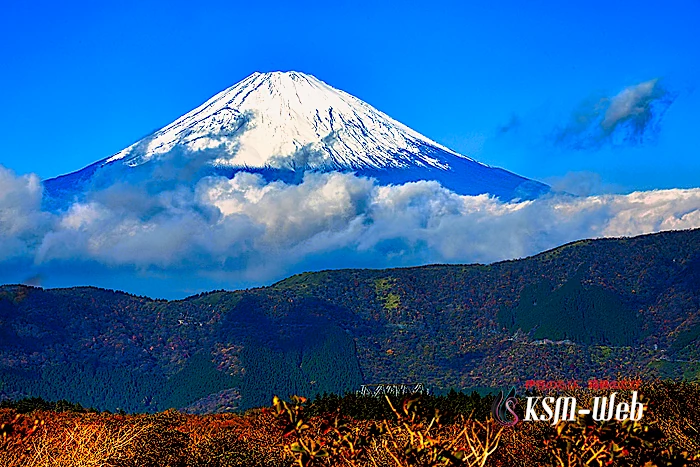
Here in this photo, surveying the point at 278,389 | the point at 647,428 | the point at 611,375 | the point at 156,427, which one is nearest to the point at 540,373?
the point at 611,375

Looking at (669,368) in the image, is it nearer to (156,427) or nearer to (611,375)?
(611,375)

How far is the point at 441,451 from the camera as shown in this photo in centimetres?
828

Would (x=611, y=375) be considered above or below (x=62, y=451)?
above

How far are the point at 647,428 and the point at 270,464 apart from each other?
36.0 ft

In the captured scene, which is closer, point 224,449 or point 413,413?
point 413,413

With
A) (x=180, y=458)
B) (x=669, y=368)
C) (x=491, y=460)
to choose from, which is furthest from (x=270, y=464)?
(x=669, y=368)

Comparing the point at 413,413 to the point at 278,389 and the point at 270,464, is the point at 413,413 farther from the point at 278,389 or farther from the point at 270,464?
the point at 278,389

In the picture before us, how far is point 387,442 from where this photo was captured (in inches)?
484

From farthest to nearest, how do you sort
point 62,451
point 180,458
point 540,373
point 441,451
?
point 540,373
point 180,458
point 62,451
point 441,451

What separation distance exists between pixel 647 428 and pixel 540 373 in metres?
182

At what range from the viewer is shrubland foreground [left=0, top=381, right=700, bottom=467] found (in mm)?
8602

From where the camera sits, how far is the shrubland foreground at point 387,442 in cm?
860

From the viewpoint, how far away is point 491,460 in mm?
16250

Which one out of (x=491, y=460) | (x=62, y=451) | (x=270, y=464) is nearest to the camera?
(x=62, y=451)
